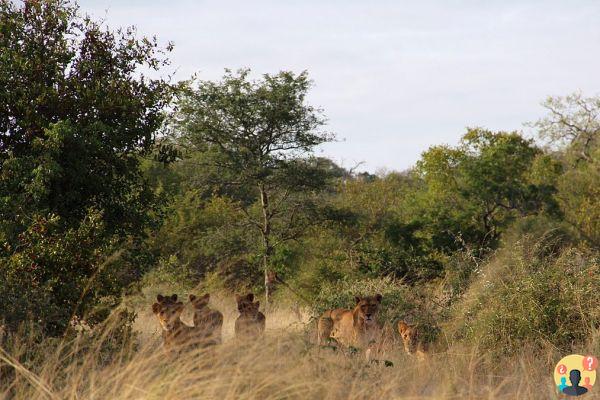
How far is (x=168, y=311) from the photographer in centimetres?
1168

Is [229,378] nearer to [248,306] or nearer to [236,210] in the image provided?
[248,306]

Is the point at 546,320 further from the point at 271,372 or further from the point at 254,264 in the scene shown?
the point at 254,264

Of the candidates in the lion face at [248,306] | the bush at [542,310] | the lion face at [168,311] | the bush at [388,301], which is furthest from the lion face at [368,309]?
the lion face at [168,311]

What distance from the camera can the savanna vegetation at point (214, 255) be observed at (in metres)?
7.74

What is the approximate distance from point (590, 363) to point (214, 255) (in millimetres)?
22681

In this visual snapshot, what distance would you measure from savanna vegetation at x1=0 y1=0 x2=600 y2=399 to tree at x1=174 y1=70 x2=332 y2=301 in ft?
0.17

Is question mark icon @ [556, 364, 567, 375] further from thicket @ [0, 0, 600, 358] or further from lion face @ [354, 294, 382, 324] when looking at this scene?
lion face @ [354, 294, 382, 324]

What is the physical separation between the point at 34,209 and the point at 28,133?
1153 mm

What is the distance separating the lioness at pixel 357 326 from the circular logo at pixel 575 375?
5213 millimetres

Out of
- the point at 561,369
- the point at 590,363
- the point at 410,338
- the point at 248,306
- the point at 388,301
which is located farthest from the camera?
the point at 388,301

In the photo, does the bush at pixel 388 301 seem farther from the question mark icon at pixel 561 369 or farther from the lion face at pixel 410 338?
the question mark icon at pixel 561 369

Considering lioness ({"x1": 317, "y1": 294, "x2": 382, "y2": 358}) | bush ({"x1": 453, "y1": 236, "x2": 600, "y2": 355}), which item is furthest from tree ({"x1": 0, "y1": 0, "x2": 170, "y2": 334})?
bush ({"x1": 453, "y1": 236, "x2": 600, "y2": 355})

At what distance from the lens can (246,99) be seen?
27.4 metres

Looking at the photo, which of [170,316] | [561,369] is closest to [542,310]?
[170,316]
